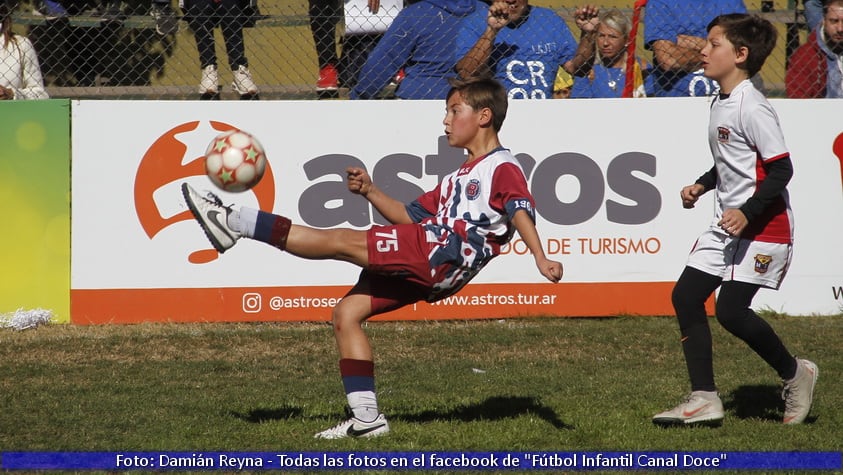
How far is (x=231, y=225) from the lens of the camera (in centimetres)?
510

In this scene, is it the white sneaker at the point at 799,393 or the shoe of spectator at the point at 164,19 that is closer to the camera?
the white sneaker at the point at 799,393

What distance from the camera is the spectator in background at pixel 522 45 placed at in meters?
9.32

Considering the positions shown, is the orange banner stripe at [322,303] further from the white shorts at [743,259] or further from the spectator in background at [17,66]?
the white shorts at [743,259]

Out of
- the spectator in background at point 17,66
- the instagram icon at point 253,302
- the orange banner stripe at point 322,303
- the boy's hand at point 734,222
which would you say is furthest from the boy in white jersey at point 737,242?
the spectator in background at point 17,66

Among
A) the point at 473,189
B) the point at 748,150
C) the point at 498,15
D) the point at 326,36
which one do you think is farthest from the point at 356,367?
the point at 326,36

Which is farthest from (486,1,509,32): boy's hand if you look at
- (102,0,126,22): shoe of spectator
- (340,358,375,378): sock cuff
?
(340,358,375,378): sock cuff

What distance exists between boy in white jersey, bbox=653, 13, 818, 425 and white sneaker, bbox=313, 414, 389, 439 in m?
1.46

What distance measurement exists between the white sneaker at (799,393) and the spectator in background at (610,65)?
427 centimetres

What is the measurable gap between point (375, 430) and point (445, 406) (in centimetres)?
93

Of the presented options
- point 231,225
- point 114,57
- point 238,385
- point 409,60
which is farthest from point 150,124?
point 231,225

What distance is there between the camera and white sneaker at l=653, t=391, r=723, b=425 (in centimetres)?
563

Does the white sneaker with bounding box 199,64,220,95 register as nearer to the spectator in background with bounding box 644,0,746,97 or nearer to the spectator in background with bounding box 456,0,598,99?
the spectator in background with bounding box 456,0,598,99

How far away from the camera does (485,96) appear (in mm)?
5688

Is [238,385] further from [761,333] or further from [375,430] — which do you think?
[761,333]
